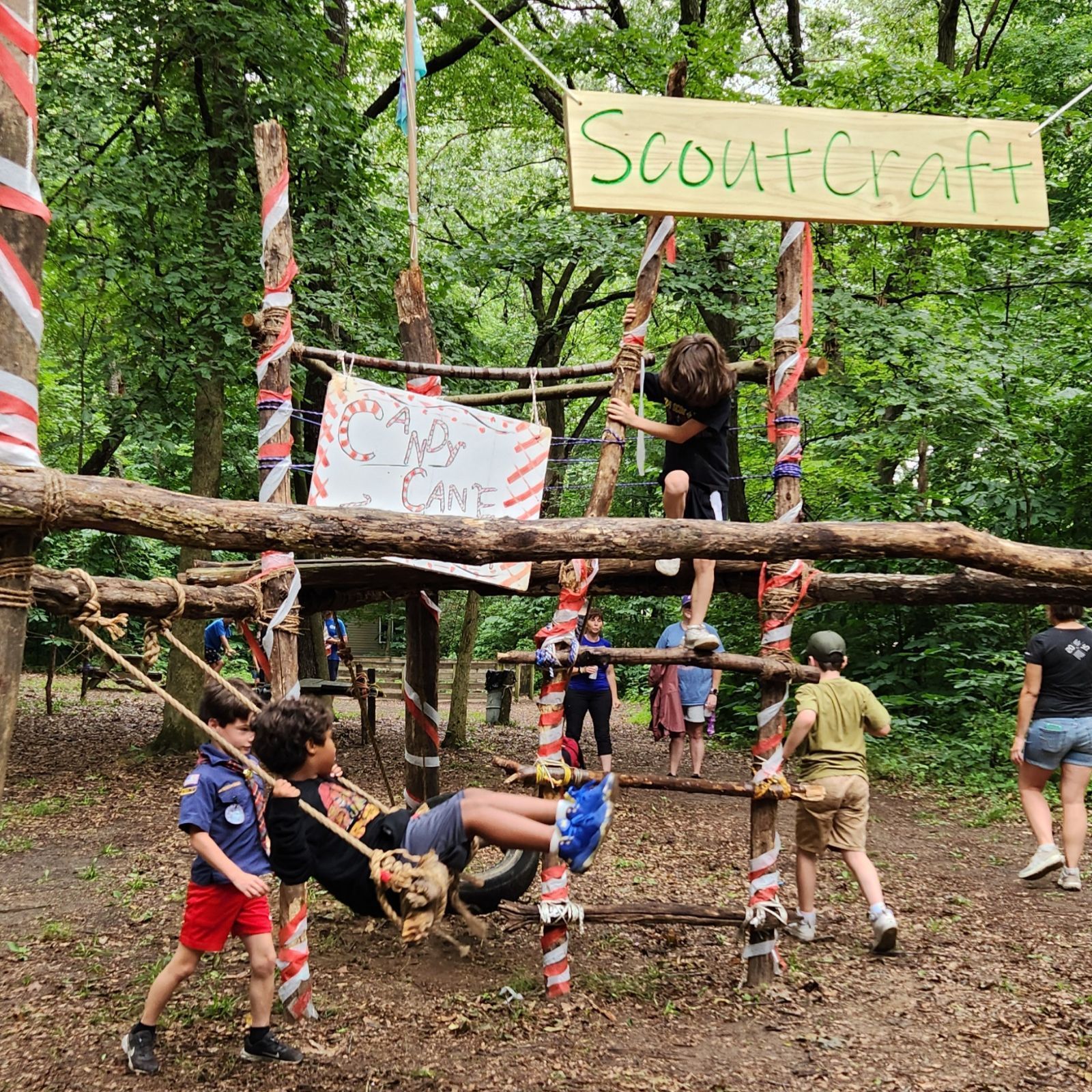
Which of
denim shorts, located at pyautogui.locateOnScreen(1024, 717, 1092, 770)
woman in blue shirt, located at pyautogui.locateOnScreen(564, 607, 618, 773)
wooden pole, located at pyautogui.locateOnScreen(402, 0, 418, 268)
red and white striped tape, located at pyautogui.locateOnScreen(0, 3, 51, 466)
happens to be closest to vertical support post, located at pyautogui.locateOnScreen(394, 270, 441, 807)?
wooden pole, located at pyautogui.locateOnScreen(402, 0, 418, 268)

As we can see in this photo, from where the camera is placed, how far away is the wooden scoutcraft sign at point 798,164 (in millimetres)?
3107

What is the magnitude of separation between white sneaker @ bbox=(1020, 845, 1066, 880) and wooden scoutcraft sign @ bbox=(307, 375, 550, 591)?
3647mm

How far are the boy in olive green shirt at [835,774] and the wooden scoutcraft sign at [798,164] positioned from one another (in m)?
2.19

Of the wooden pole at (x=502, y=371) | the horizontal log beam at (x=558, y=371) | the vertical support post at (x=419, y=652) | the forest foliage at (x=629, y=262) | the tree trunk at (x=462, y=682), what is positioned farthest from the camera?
the tree trunk at (x=462, y=682)

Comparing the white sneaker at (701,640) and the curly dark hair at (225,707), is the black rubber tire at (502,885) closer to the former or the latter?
the curly dark hair at (225,707)

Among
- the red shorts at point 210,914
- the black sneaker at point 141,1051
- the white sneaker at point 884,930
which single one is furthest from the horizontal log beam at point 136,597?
the white sneaker at point 884,930

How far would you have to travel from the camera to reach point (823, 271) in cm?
931

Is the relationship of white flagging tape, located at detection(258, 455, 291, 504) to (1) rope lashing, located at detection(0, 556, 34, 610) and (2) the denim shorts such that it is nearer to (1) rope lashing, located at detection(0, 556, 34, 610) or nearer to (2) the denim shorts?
(1) rope lashing, located at detection(0, 556, 34, 610)

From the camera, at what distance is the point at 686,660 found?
4215 mm

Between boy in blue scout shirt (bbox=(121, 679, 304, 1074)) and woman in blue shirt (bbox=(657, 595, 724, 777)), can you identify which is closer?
boy in blue scout shirt (bbox=(121, 679, 304, 1074))

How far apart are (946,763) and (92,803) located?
793 centimetres

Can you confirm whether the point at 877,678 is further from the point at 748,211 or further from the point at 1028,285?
the point at 748,211

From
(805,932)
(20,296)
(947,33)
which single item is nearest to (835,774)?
(805,932)

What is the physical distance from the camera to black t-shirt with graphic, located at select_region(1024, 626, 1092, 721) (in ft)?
17.7
